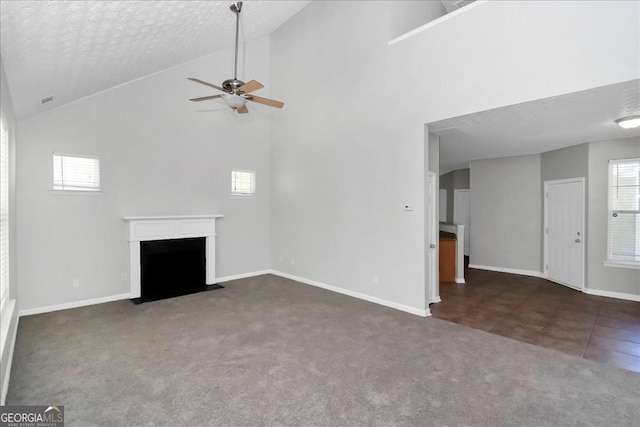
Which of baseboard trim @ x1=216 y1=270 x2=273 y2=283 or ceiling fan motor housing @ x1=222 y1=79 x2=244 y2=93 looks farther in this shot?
baseboard trim @ x1=216 y1=270 x2=273 y2=283

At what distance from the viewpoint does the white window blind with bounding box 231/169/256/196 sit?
627 cm

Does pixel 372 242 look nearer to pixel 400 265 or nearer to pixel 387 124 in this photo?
pixel 400 265

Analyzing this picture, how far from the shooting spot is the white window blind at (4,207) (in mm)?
2539

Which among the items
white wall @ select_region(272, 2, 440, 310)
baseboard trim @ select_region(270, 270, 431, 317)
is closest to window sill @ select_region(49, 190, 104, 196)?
white wall @ select_region(272, 2, 440, 310)

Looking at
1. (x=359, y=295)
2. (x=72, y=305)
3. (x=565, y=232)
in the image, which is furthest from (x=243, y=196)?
(x=565, y=232)

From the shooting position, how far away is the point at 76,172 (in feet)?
14.7

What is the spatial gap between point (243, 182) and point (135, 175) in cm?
200

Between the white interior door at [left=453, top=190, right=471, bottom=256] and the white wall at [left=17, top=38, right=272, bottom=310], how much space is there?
573 centimetres

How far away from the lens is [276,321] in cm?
397

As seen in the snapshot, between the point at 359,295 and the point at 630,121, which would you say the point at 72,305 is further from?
the point at 630,121

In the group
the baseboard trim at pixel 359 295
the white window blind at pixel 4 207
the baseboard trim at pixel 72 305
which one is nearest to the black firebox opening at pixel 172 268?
the baseboard trim at pixel 72 305

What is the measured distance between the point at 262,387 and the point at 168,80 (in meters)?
5.09

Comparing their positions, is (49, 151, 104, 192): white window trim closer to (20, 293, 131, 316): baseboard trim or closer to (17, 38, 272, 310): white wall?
(17, 38, 272, 310): white wall

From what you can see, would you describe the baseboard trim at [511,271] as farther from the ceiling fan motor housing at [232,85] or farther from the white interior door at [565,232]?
the ceiling fan motor housing at [232,85]
